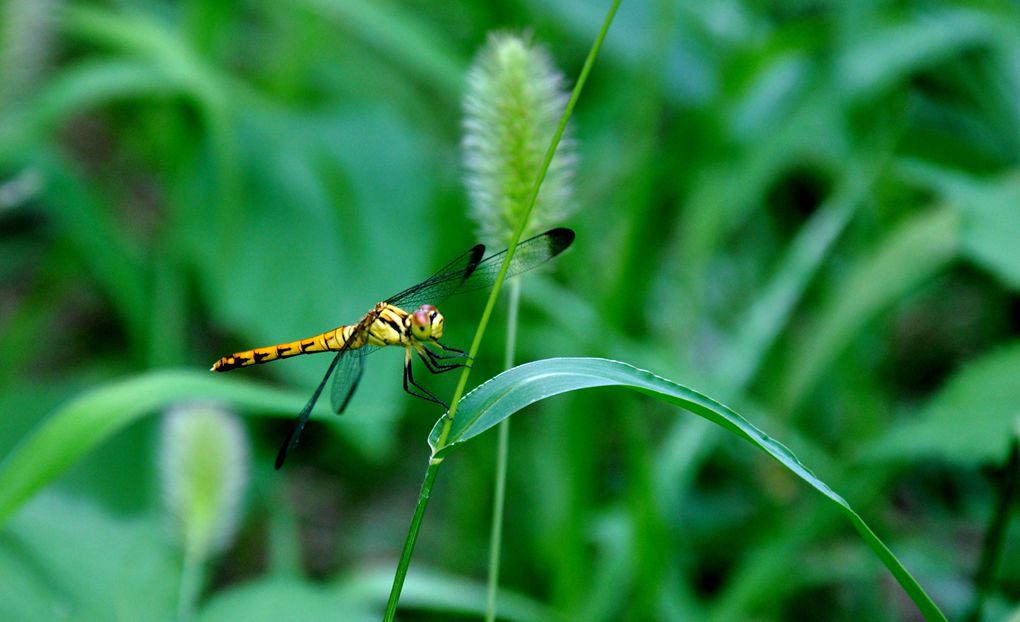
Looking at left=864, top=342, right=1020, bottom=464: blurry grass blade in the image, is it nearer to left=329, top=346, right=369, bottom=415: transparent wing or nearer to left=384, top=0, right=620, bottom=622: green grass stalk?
left=329, top=346, right=369, bottom=415: transparent wing

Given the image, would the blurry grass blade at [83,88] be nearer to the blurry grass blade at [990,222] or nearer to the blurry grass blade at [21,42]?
the blurry grass blade at [21,42]

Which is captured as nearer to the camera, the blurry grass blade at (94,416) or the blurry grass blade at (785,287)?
the blurry grass blade at (94,416)

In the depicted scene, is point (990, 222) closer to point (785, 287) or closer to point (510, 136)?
point (785, 287)

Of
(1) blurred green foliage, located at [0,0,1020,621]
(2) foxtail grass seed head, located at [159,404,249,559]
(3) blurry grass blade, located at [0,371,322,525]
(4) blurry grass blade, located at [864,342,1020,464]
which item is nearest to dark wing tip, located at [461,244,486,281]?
(3) blurry grass blade, located at [0,371,322,525]

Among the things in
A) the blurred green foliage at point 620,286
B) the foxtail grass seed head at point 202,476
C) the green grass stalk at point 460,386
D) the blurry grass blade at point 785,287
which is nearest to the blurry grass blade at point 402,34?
the blurred green foliage at point 620,286

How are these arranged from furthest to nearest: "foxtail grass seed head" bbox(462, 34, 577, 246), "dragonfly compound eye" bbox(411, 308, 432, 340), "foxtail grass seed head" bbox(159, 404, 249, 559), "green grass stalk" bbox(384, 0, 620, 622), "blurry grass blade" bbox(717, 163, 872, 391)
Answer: "blurry grass blade" bbox(717, 163, 872, 391) < "foxtail grass seed head" bbox(159, 404, 249, 559) < "dragonfly compound eye" bbox(411, 308, 432, 340) < "foxtail grass seed head" bbox(462, 34, 577, 246) < "green grass stalk" bbox(384, 0, 620, 622)

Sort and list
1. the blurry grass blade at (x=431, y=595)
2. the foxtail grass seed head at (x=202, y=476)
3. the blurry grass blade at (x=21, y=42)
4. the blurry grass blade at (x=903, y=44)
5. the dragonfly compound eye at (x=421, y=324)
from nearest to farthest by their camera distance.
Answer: the dragonfly compound eye at (x=421, y=324), the foxtail grass seed head at (x=202, y=476), the blurry grass blade at (x=431, y=595), the blurry grass blade at (x=21, y=42), the blurry grass blade at (x=903, y=44)
